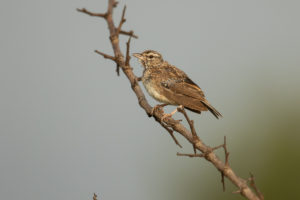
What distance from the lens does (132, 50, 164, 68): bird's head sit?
8.77 m

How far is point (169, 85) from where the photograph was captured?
7.79 metres

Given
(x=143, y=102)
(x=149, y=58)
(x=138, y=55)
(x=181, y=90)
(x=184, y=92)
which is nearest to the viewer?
(x=143, y=102)

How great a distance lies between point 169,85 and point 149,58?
Result: 1214mm

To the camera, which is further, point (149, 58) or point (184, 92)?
point (149, 58)

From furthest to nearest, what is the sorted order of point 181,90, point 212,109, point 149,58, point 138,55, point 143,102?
point 138,55 → point 149,58 → point 181,90 → point 212,109 → point 143,102

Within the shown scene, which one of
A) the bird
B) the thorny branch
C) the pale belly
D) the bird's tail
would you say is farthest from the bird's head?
the thorny branch

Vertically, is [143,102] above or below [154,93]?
below

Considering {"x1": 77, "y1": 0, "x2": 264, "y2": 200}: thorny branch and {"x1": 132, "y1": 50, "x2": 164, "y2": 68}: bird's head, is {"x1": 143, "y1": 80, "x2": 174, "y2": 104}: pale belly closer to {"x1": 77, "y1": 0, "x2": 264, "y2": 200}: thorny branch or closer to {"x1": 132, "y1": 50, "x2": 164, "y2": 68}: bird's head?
{"x1": 132, "y1": 50, "x2": 164, "y2": 68}: bird's head

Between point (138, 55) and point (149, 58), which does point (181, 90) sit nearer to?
point (149, 58)

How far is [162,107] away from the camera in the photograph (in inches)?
278

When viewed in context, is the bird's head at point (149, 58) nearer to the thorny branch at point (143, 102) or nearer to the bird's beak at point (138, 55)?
the bird's beak at point (138, 55)

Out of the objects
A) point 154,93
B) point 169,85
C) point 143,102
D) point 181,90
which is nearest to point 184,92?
point 181,90

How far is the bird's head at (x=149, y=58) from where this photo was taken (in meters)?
8.77

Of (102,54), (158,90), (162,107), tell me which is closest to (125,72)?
(102,54)
